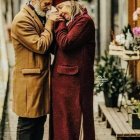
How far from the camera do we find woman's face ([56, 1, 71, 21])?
620 cm

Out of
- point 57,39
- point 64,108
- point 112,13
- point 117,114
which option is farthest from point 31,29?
point 112,13

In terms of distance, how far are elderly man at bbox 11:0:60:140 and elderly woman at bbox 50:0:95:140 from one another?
0.34 ft

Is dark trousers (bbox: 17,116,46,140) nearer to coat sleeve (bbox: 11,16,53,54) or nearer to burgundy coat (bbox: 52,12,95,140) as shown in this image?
burgundy coat (bbox: 52,12,95,140)

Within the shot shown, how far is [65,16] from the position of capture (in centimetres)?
627

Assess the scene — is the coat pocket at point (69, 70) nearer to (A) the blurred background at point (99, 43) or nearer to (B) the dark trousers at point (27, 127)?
(B) the dark trousers at point (27, 127)

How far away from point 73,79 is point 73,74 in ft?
0.18

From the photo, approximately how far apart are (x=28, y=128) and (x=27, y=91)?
1.21 feet

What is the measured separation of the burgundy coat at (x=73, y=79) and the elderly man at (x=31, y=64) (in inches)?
4.4

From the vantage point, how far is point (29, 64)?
6273 mm

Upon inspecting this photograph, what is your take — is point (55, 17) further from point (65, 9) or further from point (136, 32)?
point (136, 32)

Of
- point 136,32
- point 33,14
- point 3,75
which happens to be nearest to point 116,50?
point 136,32

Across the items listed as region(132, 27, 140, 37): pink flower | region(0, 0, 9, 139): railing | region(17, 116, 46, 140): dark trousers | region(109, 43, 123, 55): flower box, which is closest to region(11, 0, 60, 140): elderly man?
region(17, 116, 46, 140): dark trousers

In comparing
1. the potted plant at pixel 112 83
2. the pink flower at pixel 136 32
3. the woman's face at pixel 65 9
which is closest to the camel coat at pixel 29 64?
the woman's face at pixel 65 9

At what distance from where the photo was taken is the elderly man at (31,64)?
6199 mm
